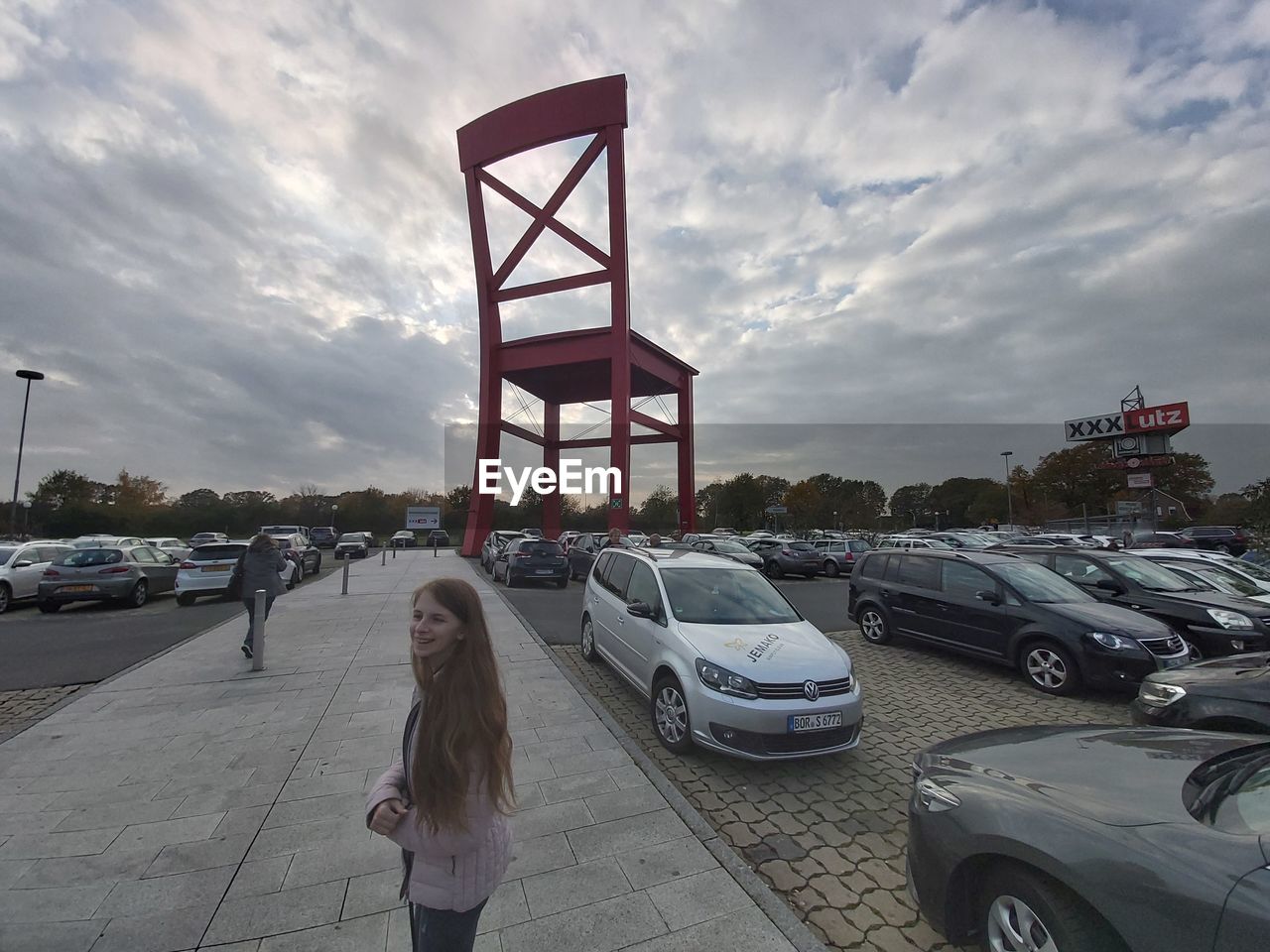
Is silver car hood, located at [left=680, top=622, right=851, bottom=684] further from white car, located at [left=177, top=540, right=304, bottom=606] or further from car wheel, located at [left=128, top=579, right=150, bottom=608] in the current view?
car wheel, located at [left=128, top=579, right=150, bottom=608]

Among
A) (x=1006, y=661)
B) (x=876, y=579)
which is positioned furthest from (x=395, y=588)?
(x=1006, y=661)

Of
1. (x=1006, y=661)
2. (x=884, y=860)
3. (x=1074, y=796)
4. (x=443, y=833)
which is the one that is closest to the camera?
(x=443, y=833)

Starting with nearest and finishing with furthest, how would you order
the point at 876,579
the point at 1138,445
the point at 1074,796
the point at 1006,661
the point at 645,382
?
the point at 1074,796, the point at 1006,661, the point at 876,579, the point at 645,382, the point at 1138,445

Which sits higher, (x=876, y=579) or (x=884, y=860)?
(x=876, y=579)

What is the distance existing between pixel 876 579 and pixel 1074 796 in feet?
22.6

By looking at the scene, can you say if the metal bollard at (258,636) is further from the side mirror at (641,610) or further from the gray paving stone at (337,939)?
the gray paving stone at (337,939)

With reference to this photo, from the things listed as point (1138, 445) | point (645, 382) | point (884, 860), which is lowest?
point (884, 860)

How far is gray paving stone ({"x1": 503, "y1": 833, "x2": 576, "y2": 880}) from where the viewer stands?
2.80 m

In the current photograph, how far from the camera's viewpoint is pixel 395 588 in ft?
46.9

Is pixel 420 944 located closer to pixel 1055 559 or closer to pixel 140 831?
pixel 140 831

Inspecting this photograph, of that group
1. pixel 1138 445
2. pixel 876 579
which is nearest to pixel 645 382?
pixel 876 579

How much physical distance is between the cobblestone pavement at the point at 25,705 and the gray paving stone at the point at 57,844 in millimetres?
2335

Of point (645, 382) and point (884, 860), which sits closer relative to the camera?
point (884, 860)

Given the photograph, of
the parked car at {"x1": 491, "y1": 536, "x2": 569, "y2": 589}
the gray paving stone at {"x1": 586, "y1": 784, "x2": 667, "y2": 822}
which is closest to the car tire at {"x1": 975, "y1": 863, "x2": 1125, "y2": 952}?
the gray paving stone at {"x1": 586, "y1": 784, "x2": 667, "y2": 822}
